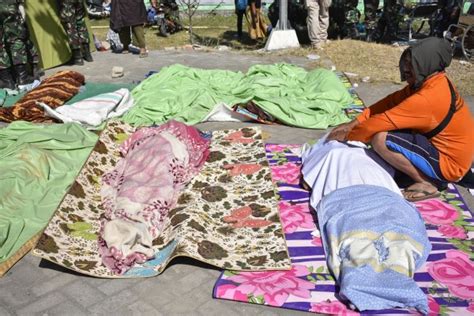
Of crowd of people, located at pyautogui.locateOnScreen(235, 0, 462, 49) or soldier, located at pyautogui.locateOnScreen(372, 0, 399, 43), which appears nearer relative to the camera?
crowd of people, located at pyautogui.locateOnScreen(235, 0, 462, 49)

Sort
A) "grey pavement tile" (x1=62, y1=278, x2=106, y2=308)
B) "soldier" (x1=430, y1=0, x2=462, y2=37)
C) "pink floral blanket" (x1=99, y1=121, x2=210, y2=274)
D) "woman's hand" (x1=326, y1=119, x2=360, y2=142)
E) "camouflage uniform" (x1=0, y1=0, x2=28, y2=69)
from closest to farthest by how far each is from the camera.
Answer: "grey pavement tile" (x1=62, y1=278, x2=106, y2=308), "pink floral blanket" (x1=99, y1=121, x2=210, y2=274), "woman's hand" (x1=326, y1=119, x2=360, y2=142), "camouflage uniform" (x1=0, y1=0, x2=28, y2=69), "soldier" (x1=430, y1=0, x2=462, y2=37)

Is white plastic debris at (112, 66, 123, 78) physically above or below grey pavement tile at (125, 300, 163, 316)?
below

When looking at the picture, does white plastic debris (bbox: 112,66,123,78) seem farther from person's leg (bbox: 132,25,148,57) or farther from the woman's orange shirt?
the woman's orange shirt

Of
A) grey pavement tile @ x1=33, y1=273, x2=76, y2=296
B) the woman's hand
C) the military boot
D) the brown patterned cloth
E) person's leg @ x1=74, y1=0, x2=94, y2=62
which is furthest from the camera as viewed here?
person's leg @ x1=74, y1=0, x2=94, y2=62

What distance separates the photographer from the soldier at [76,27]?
7.82m

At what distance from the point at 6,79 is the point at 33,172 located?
3.54 m

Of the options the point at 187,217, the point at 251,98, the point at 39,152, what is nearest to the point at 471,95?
the point at 251,98

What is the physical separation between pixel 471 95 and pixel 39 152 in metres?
5.36

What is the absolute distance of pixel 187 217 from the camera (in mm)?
3230

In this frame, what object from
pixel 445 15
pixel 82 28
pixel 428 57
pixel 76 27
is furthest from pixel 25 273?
pixel 445 15

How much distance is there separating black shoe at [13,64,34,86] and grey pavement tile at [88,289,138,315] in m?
5.12

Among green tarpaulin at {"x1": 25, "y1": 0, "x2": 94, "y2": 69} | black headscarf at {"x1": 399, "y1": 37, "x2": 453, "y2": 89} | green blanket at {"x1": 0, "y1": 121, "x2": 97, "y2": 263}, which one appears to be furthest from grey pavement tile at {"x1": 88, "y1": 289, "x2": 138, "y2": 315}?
green tarpaulin at {"x1": 25, "y1": 0, "x2": 94, "y2": 69}

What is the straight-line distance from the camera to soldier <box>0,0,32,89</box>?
652 cm

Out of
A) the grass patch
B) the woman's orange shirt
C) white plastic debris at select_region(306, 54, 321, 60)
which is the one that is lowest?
the grass patch
